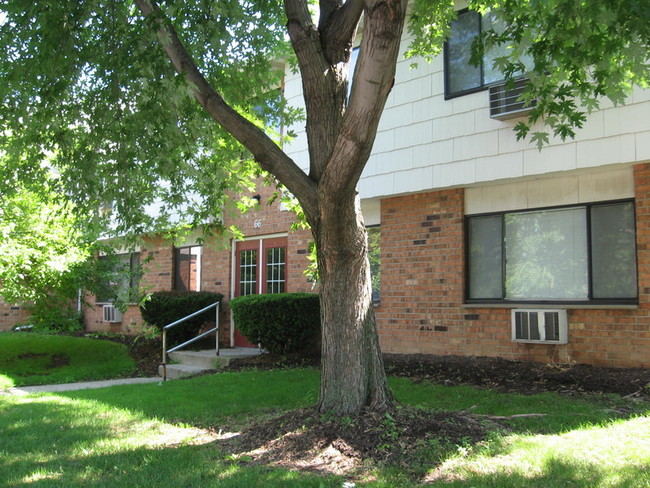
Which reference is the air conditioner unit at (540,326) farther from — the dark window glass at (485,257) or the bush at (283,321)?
the bush at (283,321)

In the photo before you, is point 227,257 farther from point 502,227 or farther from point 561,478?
point 561,478

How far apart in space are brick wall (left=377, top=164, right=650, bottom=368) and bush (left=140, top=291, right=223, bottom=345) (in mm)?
4511

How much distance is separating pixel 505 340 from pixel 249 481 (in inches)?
213

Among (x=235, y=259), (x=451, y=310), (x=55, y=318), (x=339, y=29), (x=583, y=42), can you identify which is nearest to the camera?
(x=583, y=42)

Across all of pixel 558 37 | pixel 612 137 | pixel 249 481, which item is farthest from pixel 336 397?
pixel 612 137

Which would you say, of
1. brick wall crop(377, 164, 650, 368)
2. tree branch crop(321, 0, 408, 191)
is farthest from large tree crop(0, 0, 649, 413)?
brick wall crop(377, 164, 650, 368)

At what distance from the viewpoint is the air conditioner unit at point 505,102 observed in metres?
8.34

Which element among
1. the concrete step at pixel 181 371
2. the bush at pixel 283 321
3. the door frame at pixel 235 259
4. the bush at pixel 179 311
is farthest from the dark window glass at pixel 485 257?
the bush at pixel 179 311

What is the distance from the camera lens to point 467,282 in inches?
372

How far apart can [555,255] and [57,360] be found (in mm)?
9632

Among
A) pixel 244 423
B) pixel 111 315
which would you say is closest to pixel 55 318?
pixel 111 315

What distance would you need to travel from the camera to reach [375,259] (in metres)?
10.8

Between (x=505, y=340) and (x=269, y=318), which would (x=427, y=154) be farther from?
(x=269, y=318)

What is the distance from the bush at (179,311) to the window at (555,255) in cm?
619
